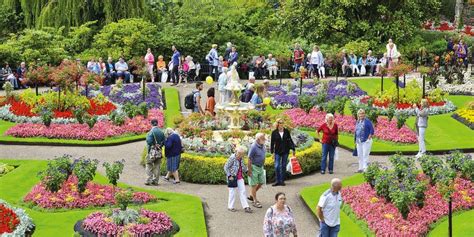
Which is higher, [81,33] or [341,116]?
[81,33]

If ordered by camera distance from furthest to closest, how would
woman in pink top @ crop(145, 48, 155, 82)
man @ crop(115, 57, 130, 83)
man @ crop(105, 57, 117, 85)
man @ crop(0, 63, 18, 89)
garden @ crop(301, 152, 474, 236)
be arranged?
man @ crop(115, 57, 130, 83) < woman in pink top @ crop(145, 48, 155, 82) < man @ crop(105, 57, 117, 85) < man @ crop(0, 63, 18, 89) < garden @ crop(301, 152, 474, 236)

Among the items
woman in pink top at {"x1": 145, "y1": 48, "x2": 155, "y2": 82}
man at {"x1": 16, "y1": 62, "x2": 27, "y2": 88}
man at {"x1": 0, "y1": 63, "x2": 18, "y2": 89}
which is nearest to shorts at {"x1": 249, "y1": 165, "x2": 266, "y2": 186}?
woman in pink top at {"x1": 145, "y1": 48, "x2": 155, "y2": 82}

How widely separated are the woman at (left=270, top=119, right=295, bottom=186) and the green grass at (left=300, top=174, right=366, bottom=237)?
850 mm

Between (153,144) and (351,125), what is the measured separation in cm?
880

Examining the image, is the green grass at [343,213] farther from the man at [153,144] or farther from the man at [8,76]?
the man at [8,76]

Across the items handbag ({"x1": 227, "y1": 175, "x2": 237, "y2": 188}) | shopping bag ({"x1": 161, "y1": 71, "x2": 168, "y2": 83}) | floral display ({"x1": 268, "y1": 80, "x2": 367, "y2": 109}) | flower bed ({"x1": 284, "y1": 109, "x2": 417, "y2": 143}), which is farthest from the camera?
shopping bag ({"x1": 161, "y1": 71, "x2": 168, "y2": 83})

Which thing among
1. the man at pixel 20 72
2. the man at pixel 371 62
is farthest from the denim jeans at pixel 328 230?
the man at pixel 371 62

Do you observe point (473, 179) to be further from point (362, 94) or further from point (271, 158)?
point (362, 94)

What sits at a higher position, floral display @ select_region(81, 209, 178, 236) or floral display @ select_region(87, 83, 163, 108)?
floral display @ select_region(87, 83, 163, 108)

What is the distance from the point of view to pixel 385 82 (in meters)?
38.5

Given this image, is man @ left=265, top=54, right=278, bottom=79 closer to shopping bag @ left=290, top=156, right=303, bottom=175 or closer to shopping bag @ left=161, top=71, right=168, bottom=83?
shopping bag @ left=161, top=71, right=168, bottom=83

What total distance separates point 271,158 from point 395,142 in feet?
17.7

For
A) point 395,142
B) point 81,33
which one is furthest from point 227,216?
point 81,33

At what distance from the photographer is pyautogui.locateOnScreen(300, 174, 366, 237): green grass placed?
17.8 m
